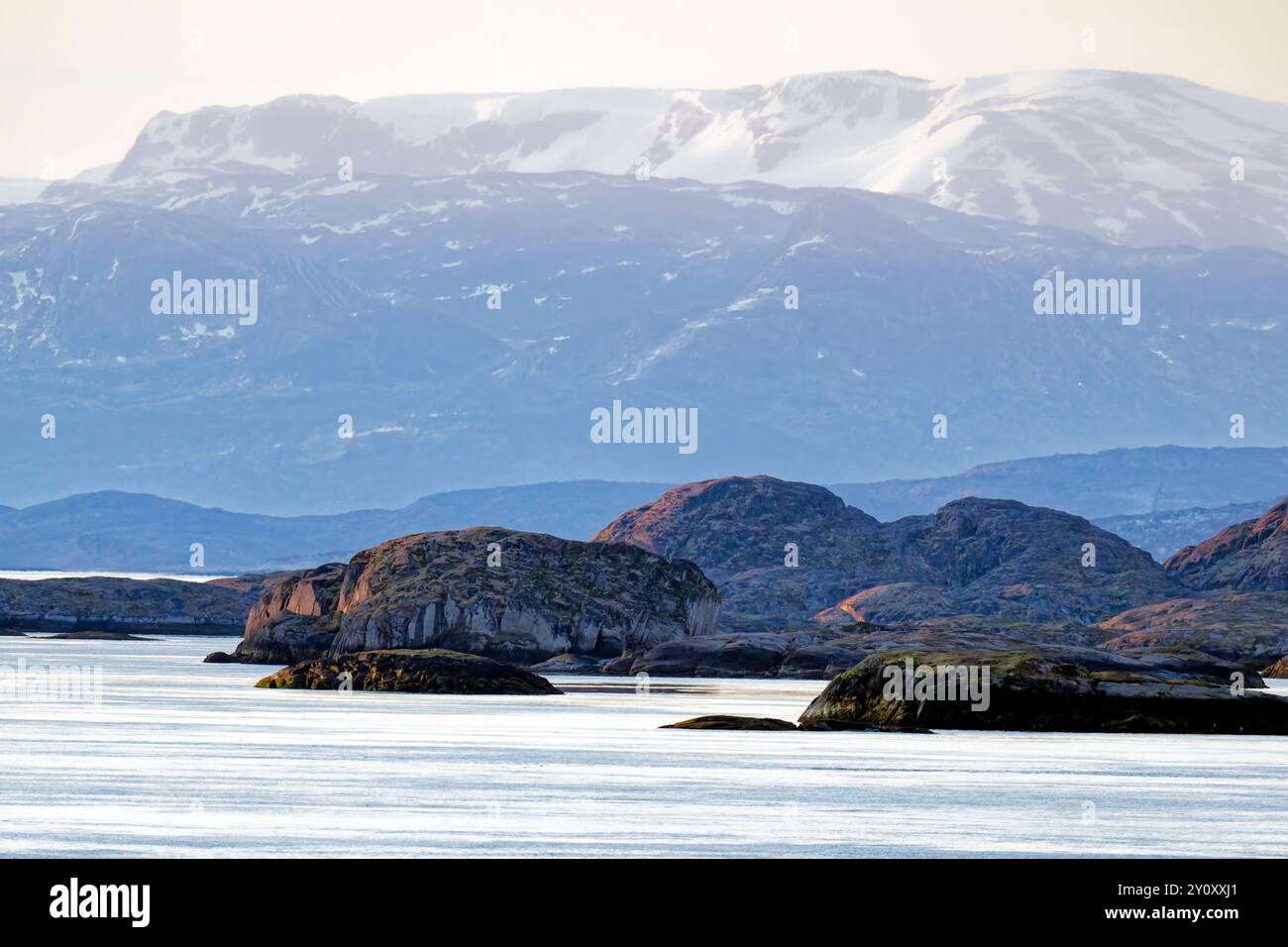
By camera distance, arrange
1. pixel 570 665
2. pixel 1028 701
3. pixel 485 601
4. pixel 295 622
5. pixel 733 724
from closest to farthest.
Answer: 1. pixel 1028 701
2. pixel 733 724
3. pixel 570 665
4. pixel 485 601
5. pixel 295 622

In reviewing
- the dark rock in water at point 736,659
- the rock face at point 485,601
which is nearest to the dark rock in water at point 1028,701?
the dark rock in water at point 736,659

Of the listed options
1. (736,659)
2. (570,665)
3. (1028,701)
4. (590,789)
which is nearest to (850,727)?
(1028,701)

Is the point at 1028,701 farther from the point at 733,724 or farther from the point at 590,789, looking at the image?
the point at 590,789

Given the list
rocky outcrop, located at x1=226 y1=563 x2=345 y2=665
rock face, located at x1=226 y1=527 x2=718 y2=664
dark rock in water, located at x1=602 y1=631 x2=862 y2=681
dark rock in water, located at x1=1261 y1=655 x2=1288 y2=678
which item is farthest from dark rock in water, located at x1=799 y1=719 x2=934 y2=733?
dark rock in water, located at x1=1261 y1=655 x2=1288 y2=678

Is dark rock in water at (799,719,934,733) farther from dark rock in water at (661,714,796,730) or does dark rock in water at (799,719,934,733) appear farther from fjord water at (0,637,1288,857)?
fjord water at (0,637,1288,857)

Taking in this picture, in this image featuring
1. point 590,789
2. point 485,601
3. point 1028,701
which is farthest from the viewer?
point 485,601
